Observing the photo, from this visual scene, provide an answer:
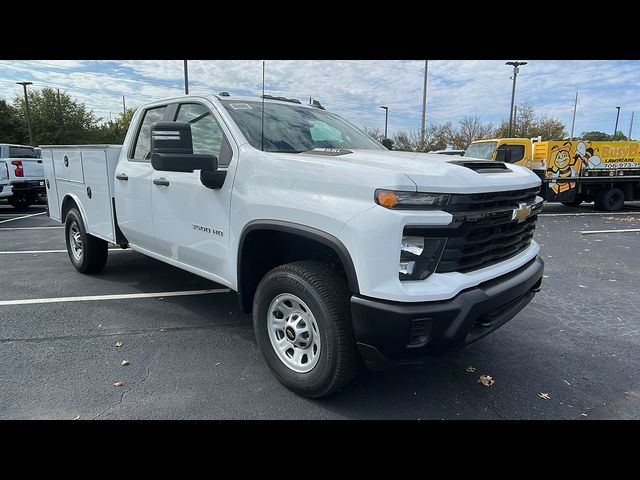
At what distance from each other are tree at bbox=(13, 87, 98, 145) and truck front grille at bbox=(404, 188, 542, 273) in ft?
147

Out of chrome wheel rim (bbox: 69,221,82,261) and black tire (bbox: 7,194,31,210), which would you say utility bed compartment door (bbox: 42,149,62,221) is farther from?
black tire (bbox: 7,194,31,210)

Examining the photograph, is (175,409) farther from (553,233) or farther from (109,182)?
(553,233)

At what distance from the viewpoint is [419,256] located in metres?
2.38

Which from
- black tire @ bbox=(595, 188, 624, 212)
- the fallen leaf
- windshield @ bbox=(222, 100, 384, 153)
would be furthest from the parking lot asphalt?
black tire @ bbox=(595, 188, 624, 212)

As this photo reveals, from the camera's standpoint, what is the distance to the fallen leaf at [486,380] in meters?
3.15

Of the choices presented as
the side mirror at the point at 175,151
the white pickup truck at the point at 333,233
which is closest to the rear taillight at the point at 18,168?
the white pickup truck at the point at 333,233

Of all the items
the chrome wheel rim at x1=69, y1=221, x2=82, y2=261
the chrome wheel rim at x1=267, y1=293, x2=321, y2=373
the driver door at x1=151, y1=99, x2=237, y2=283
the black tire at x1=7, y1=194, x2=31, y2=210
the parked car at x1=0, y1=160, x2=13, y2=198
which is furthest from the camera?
the black tire at x1=7, y1=194, x2=31, y2=210

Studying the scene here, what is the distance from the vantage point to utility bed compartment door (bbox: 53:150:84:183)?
537 cm

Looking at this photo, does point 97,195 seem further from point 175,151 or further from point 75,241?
point 175,151

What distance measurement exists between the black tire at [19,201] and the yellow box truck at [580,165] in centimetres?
1460

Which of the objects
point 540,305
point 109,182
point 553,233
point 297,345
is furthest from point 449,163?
point 553,233

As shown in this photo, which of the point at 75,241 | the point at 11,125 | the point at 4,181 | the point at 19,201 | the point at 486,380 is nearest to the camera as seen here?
the point at 486,380

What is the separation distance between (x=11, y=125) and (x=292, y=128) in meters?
45.9

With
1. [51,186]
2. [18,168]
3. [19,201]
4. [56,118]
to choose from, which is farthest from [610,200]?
[56,118]
